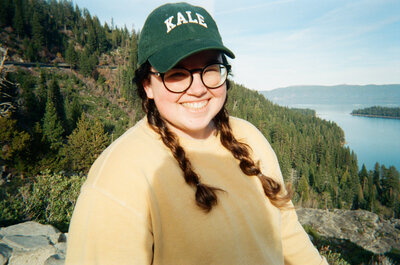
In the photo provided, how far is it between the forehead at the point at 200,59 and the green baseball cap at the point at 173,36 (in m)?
0.06

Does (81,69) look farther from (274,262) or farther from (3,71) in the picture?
(274,262)

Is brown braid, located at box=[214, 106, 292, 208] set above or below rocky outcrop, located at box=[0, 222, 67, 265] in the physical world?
above

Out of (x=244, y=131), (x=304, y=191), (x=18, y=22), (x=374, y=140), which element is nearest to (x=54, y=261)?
(x=244, y=131)

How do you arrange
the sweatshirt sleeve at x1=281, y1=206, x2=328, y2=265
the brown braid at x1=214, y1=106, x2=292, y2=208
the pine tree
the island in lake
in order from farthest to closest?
the island in lake, the pine tree, the sweatshirt sleeve at x1=281, y1=206, x2=328, y2=265, the brown braid at x1=214, y1=106, x2=292, y2=208

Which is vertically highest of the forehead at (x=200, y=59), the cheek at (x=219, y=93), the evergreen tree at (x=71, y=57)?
the evergreen tree at (x=71, y=57)

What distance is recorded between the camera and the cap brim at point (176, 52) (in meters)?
1.02

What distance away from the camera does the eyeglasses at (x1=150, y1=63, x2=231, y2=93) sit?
Result: 1.11m

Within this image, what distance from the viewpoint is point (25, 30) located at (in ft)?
174

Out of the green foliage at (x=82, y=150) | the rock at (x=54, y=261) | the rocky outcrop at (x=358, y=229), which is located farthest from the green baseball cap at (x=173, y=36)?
the rocky outcrop at (x=358, y=229)

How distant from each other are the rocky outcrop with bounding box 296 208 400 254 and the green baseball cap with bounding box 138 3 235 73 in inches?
869

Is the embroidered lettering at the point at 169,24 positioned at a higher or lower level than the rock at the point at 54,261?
higher

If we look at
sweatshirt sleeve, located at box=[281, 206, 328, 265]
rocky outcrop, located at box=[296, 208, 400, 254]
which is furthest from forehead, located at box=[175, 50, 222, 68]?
rocky outcrop, located at box=[296, 208, 400, 254]

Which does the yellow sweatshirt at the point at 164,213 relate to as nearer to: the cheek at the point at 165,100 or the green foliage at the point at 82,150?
the cheek at the point at 165,100

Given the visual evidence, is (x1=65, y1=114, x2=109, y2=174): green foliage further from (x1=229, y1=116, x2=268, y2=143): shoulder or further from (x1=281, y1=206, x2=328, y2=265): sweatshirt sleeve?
(x1=281, y1=206, x2=328, y2=265): sweatshirt sleeve
